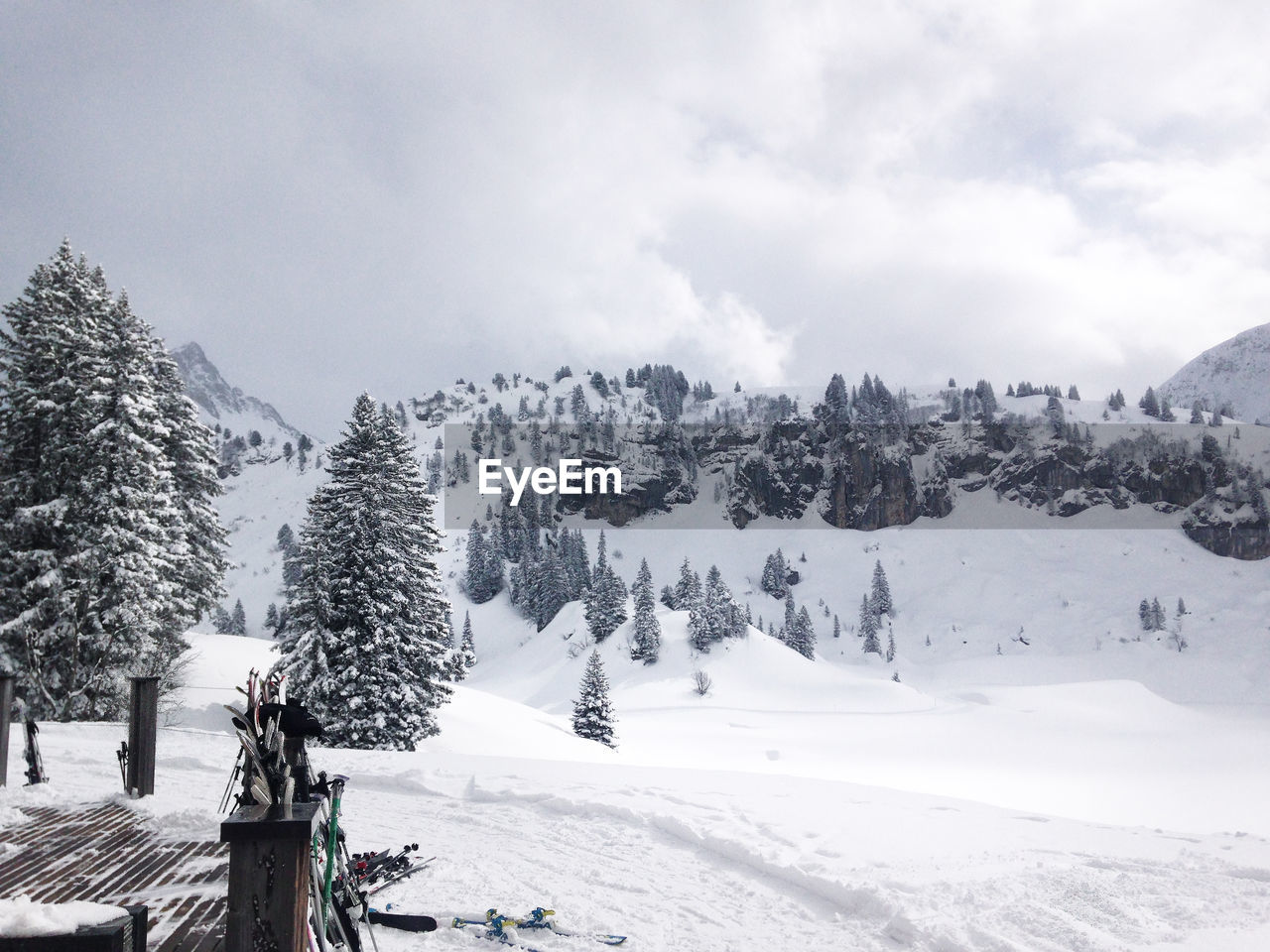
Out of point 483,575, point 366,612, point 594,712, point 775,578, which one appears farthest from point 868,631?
point 366,612

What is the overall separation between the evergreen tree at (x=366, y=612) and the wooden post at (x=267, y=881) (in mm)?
18727

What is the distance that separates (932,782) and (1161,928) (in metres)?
31.2

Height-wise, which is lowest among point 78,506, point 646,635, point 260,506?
point 646,635

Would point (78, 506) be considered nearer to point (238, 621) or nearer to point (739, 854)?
point (739, 854)

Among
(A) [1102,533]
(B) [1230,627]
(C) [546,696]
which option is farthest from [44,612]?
(A) [1102,533]

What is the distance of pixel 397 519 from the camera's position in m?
23.2

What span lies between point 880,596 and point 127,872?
136 m

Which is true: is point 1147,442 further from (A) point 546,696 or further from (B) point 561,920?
(B) point 561,920

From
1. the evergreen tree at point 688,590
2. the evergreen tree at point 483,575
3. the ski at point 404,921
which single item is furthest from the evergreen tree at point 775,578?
the ski at point 404,921

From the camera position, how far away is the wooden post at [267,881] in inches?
144

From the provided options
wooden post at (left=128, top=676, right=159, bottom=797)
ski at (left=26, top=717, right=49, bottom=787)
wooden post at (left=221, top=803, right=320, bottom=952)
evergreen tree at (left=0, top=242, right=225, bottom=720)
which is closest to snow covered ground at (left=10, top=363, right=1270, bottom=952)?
ski at (left=26, top=717, right=49, bottom=787)

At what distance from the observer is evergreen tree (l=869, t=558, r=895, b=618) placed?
13100 cm

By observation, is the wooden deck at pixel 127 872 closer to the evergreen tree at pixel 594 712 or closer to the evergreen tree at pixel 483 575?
the evergreen tree at pixel 594 712

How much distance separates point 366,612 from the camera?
2189 cm
